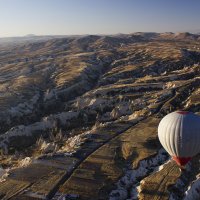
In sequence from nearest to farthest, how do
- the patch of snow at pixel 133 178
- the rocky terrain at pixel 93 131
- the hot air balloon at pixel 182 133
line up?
the hot air balloon at pixel 182 133
the patch of snow at pixel 133 178
the rocky terrain at pixel 93 131

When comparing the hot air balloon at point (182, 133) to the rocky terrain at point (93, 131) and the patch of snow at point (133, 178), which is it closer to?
the rocky terrain at point (93, 131)

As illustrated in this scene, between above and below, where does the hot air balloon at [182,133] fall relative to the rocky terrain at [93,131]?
above

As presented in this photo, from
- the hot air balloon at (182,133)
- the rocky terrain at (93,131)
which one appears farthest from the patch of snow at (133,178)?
the hot air balloon at (182,133)

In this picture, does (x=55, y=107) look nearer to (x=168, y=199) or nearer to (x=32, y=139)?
(x=32, y=139)

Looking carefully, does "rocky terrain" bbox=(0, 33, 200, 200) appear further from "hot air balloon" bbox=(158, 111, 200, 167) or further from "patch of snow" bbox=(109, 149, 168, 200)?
"hot air balloon" bbox=(158, 111, 200, 167)

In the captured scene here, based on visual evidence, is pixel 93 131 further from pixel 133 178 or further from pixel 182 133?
pixel 182 133

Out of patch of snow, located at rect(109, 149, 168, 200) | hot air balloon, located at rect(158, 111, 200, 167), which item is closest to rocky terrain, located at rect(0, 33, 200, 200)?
patch of snow, located at rect(109, 149, 168, 200)
